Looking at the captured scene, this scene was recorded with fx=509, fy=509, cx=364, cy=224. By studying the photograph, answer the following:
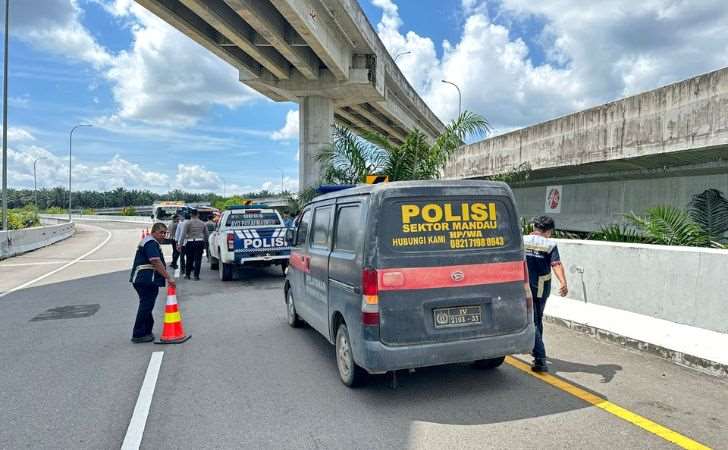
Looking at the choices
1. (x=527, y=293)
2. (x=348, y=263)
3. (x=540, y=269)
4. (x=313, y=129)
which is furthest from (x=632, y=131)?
(x=313, y=129)

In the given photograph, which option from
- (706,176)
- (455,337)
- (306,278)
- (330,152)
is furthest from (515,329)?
(330,152)

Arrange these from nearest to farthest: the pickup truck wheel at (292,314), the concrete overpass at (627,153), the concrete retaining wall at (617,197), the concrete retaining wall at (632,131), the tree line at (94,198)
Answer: the pickup truck wheel at (292,314) < the concrete retaining wall at (632,131) < the concrete overpass at (627,153) < the concrete retaining wall at (617,197) < the tree line at (94,198)

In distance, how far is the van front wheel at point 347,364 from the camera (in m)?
4.83

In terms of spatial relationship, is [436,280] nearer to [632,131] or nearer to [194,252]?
[632,131]

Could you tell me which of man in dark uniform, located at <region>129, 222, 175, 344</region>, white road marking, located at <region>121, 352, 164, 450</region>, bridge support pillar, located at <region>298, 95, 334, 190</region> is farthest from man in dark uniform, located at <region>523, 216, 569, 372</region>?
bridge support pillar, located at <region>298, 95, 334, 190</region>

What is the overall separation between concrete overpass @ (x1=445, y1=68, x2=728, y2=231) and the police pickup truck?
6.39 m

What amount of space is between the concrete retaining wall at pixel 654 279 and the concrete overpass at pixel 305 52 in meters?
12.0

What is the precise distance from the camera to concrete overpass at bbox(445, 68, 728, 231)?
8609mm

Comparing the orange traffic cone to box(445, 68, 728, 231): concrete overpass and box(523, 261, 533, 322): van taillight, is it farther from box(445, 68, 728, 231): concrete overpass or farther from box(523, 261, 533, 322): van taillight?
box(445, 68, 728, 231): concrete overpass

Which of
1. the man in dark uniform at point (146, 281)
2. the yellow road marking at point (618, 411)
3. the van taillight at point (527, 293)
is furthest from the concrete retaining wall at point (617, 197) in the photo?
the man in dark uniform at point (146, 281)

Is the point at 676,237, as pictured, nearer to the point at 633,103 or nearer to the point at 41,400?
the point at 633,103

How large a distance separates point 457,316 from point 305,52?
19167mm

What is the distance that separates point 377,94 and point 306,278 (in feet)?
68.3

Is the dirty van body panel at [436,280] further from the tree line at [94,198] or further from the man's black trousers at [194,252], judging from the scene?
the tree line at [94,198]
